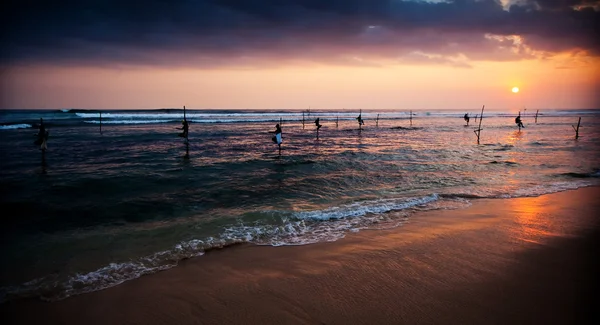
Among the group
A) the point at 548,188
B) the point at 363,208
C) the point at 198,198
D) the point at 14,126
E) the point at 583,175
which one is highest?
the point at 14,126

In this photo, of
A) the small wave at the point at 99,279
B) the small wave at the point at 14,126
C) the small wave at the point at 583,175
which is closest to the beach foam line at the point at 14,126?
the small wave at the point at 14,126

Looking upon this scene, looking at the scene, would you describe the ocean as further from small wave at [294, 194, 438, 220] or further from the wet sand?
the wet sand

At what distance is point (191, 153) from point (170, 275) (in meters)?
17.2

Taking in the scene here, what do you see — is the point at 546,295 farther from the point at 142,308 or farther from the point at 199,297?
the point at 142,308

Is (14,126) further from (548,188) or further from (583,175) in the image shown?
(583,175)

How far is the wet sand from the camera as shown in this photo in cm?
400

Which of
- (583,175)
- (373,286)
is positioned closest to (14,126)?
(373,286)

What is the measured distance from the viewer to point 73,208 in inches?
370

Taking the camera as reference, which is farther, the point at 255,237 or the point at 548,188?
the point at 548,188

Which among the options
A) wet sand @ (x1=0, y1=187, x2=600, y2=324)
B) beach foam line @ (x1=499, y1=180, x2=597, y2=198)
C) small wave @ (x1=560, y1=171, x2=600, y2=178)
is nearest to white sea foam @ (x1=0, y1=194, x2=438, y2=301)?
wet sand @ (x1=0, y1=187, x2=600, y2=324)

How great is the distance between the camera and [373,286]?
15.4 ft

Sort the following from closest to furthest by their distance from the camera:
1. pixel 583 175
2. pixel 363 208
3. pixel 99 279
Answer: pixel 99 279
pixel 363 208
pixel 583 175

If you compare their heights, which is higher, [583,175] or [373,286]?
[583,175]

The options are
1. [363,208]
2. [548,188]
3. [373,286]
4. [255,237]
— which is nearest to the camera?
[373,286]
